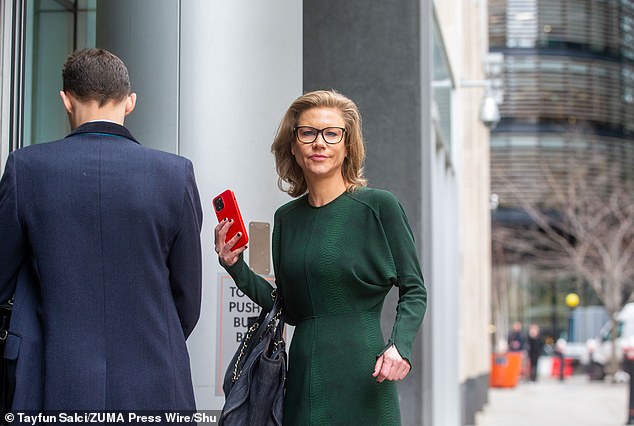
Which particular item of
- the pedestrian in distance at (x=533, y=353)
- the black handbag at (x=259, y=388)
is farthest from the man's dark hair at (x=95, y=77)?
the pedestrian in distance at (x=533, y=353)

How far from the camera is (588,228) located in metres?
44.7

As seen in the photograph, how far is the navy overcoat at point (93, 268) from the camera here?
3.42m

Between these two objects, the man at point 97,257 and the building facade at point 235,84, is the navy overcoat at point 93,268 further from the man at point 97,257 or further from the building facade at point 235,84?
the building facade at point 235,84

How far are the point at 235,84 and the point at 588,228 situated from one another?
135 ft

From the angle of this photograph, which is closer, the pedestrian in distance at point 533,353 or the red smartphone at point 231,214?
the red smartphone at point 231,214

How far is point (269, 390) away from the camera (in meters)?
3.79

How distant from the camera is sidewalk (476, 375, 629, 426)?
19953mm

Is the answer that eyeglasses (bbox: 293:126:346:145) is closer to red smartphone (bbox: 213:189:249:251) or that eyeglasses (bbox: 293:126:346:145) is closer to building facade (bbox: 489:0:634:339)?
red smartphone (bbox: 213:189:249:251)

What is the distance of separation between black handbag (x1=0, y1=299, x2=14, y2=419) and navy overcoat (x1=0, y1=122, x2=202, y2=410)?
0.14 ft

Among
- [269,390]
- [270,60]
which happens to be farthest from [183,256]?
[270,60]

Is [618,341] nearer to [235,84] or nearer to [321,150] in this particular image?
[235,84]

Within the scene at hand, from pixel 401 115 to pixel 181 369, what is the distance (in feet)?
14.5

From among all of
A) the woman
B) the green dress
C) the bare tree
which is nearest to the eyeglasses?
the woman

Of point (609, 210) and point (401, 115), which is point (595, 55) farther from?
point (401, 115)
